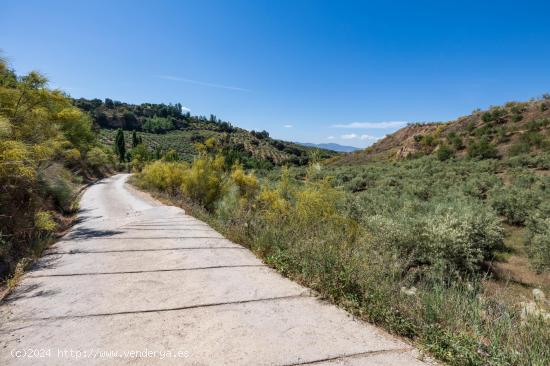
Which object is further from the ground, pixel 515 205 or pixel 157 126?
pixel 157 126

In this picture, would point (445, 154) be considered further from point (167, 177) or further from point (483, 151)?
point (167, 177)

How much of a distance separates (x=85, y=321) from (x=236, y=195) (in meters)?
13.0

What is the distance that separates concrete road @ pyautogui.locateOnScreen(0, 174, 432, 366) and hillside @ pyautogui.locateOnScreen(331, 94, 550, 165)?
27845mm

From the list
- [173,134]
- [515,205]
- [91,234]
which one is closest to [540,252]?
[515,205]

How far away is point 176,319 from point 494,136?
3547 centimetres

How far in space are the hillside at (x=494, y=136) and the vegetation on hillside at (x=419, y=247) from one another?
486 centimetres

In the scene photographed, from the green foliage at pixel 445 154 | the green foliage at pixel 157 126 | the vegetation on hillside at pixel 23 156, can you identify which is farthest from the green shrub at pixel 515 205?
the green foliage at pixel 157 126

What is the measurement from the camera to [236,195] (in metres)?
16.1

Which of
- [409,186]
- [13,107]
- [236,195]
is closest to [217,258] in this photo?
[13,107]

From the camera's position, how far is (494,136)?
29.5 meters

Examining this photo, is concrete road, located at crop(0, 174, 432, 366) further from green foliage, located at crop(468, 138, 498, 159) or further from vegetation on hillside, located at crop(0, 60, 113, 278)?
Answer: green foliage, located at crop(468, 138, 498, 159)

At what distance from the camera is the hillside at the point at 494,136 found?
2498cm

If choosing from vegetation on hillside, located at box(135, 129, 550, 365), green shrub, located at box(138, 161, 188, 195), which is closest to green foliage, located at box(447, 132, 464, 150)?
vegetation on hillside, located at box(135, 129, 550, 365)

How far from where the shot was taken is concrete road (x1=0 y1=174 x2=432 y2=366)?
263cm
